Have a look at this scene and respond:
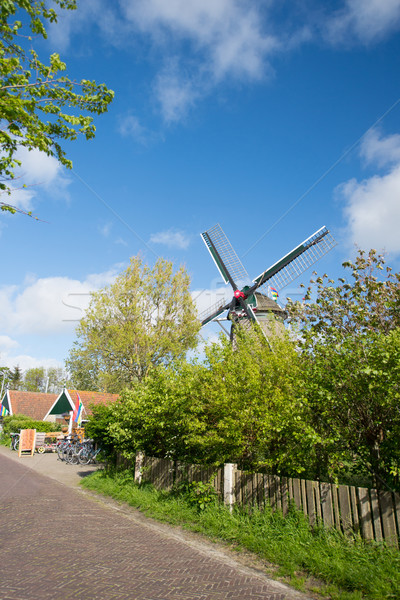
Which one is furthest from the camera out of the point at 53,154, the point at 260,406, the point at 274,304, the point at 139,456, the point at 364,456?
the point at 274,304

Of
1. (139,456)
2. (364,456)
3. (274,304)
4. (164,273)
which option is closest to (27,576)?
(364,456)

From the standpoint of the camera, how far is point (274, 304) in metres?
28.4

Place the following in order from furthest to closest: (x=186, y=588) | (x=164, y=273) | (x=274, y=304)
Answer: (x=274, y=304)
(x=164, y=273)
(x=186, y=588)

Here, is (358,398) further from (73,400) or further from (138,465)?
(73,400)

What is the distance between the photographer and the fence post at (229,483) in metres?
8.03

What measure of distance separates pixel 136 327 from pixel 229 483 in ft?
50.1

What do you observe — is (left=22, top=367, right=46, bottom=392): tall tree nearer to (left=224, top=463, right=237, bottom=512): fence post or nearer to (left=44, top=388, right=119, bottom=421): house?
(left=44, top=388, right=119, bottom=421): house

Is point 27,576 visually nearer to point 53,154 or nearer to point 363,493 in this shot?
point 363,493

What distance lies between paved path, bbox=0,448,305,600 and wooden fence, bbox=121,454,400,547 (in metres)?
1.36

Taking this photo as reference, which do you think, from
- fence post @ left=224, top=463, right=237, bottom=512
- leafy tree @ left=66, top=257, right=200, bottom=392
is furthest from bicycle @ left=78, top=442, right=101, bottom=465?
fence post @ left=224, top=463, right=237, bottom=512

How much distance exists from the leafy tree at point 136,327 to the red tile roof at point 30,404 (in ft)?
64.5

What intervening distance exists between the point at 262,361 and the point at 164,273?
53.4 feet

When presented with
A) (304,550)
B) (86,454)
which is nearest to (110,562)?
(304,550)

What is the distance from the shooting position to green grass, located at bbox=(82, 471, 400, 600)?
4.86 metres
